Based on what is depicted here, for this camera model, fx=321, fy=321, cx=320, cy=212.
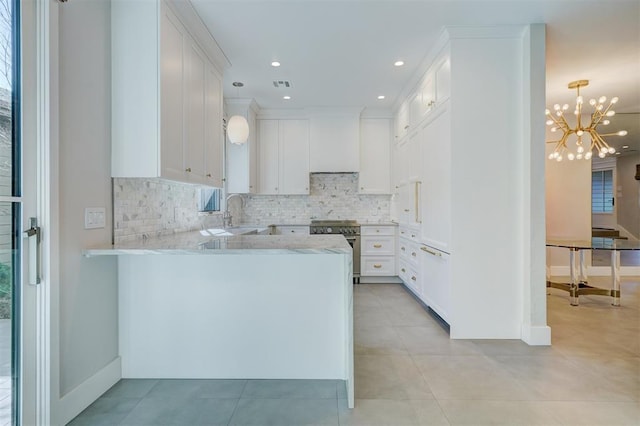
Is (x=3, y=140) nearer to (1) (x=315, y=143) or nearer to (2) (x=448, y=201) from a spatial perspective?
(2) (x=448, y=201)

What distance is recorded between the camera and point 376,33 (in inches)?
106

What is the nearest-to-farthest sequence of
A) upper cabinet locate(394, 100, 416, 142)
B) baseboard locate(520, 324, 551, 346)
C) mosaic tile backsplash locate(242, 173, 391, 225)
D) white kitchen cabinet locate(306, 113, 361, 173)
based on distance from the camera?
baseboard locate(520, 324, 551, 346), upper cabinet locate(394, 100, 416, 142), white kitchen cabinet locate(306, 113, 361, 173), mosaic tile backsplash locate(242, 173, 391, 225)

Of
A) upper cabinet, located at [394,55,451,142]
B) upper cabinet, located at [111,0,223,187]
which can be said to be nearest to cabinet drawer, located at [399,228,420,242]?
upper cabinet, located at [394,55,451,142]

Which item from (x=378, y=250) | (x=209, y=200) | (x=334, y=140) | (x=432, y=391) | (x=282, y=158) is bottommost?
(x=432, y=391)

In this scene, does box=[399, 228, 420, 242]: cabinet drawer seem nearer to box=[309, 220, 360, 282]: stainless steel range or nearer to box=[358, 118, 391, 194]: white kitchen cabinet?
box=[309, 220, 360, 282]: stainless steel range

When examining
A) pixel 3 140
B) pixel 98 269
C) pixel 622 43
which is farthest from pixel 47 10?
pixel 622 43

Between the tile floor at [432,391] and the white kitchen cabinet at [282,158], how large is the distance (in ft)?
9.28

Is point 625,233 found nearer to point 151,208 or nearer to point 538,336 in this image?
point 538,336

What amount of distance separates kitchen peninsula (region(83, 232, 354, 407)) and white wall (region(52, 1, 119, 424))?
17cm

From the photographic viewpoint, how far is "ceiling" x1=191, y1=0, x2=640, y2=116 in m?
2.38

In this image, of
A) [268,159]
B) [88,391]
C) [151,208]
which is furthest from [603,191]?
[88,391]

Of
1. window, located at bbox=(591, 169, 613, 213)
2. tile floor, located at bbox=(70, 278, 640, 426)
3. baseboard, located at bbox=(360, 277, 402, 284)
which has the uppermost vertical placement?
window, located at bbox=(591, 169, 613, 213)

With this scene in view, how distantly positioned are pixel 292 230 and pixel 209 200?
1.39 m

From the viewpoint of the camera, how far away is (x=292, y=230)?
15.9ft
